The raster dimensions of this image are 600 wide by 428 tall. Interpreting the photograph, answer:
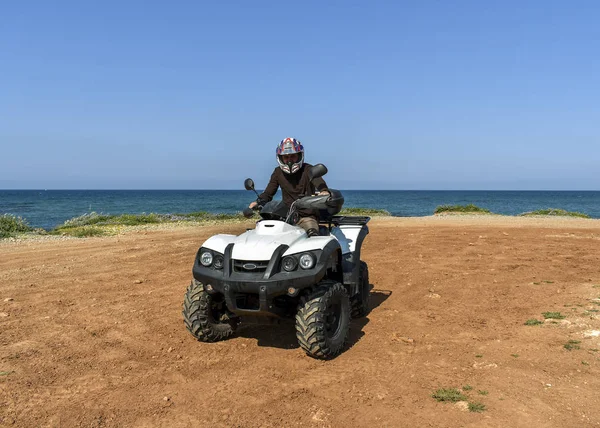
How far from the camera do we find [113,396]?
448cm

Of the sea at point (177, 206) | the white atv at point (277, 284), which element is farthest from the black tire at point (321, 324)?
the sea at point (177, 206)

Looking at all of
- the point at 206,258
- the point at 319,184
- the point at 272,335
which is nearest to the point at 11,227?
the point at 272,335

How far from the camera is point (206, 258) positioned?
5.44 metres

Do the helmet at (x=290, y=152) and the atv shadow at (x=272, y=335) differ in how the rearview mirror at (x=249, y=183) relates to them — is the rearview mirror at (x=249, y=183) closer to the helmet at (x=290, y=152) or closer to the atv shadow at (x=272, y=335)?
the helmet at (x=290, y=152)

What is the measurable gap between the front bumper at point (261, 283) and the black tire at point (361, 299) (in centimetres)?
187

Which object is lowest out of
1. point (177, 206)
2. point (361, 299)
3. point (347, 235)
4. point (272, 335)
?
point (177, 206)

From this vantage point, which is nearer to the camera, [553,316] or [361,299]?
[553,316]

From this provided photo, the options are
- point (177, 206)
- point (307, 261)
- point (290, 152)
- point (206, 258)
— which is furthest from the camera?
point (177, 206)

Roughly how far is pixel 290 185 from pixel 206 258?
1814mm

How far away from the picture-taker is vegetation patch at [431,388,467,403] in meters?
4.26

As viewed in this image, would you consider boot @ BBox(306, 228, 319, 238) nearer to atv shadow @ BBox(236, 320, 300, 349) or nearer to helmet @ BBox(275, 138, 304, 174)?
helmet @ BBox(275, 138, 304, 174)

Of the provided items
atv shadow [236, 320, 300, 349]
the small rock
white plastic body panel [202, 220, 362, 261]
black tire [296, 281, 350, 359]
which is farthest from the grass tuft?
atv shadow [236, 320, 300, 349]

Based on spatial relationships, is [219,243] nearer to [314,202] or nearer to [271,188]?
[314,202]

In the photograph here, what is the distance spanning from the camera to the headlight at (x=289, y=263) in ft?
16.6
